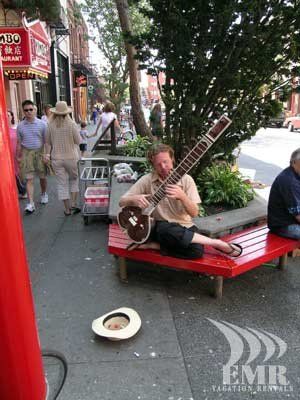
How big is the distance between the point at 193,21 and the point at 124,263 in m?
3.03

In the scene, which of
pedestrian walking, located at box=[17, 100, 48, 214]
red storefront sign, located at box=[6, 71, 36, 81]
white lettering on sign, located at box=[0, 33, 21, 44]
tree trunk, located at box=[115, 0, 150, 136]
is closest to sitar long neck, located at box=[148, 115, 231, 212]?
pedestrian walking, located at box=[17, 100, 48, 214]

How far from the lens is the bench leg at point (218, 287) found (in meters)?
→ 3.54

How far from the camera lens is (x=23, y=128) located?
20.9 feet

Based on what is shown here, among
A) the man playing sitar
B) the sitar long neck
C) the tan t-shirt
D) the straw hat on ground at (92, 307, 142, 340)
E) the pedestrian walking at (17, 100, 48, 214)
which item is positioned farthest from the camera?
the pedestrian walking at (17, 100, 48, 214)

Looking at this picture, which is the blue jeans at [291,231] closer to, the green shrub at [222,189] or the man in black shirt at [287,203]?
the man in black shirt at [287,203]

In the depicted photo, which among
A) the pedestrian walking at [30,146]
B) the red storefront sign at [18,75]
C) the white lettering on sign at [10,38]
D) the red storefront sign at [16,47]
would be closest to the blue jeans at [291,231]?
the pedestrian walking at [30,146]

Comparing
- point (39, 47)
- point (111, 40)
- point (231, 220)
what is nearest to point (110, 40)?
point (111, 40)

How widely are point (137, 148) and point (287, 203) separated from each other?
5441mm

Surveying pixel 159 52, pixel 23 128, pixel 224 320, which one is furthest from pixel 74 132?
pixel 224 320

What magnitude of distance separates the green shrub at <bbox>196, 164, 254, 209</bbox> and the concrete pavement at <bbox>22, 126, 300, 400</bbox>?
3.91ft

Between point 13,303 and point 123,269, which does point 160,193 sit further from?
point 13,303

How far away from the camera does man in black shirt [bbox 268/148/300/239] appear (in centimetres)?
389
